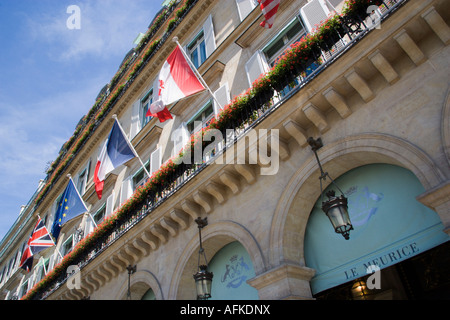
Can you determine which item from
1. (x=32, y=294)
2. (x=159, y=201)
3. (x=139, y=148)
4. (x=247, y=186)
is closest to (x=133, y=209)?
(x=159, y=201)

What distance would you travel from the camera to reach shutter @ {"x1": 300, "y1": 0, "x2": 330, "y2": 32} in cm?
743

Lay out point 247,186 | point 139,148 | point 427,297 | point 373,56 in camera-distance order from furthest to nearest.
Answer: point 139,148 → point 247,186 → point 427,297 → point 373,56

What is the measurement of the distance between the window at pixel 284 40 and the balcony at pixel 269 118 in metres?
1.84

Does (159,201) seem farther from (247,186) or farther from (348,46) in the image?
(348,46)

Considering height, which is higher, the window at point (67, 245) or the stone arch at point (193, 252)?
the window at point (67, 245)

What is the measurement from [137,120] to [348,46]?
36.8ft

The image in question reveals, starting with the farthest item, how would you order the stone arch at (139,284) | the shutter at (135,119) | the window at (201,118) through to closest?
the shutter at (135,119) < the window at (201,118) < the stone arch at (139,284)

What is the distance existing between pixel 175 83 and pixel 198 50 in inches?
182

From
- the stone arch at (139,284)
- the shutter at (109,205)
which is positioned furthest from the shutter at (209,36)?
the stone arch at (139,284)

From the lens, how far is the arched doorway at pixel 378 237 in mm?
4906

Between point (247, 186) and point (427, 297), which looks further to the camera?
point (247, 186)

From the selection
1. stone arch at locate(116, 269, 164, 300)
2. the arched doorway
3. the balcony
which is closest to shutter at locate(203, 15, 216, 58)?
the balcony

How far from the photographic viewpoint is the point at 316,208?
21.2 ft

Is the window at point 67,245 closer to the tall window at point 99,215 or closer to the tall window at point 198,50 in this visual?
the tall window at point 99,215
